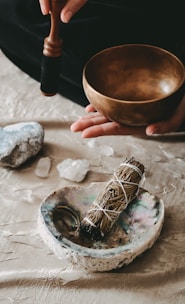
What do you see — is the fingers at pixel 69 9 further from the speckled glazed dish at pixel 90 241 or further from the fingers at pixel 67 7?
the speckled glazed dish at pixel 90 241

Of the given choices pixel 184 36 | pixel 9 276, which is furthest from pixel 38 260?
pixel 184 36

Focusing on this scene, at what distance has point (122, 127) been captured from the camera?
1455mm

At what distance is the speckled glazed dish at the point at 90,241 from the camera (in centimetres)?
129

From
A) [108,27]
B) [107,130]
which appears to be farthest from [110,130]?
[108,27]

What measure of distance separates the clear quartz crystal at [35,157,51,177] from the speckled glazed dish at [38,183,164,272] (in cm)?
17

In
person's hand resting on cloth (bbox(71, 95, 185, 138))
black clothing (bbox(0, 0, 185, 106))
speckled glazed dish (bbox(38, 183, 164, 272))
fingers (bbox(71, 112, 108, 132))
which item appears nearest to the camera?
speckled glazed dish (bbox(38, 183, 164, 272))

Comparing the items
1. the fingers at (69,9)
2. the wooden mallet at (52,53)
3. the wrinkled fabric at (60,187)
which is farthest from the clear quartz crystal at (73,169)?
the fingers at (69,9)

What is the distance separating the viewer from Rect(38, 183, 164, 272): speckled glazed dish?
4.24 feet

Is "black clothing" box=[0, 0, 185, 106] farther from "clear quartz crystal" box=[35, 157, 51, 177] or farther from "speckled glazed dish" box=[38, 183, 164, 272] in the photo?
"speckled glazed dish" box=[38, 183, 164, 272]

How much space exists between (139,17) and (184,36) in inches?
6.0

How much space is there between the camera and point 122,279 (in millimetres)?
1321

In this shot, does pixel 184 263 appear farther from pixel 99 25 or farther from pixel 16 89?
pixel 16 89

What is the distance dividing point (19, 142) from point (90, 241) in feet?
1.31

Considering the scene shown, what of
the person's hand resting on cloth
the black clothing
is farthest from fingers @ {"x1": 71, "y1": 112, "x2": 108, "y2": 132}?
the black clothing
